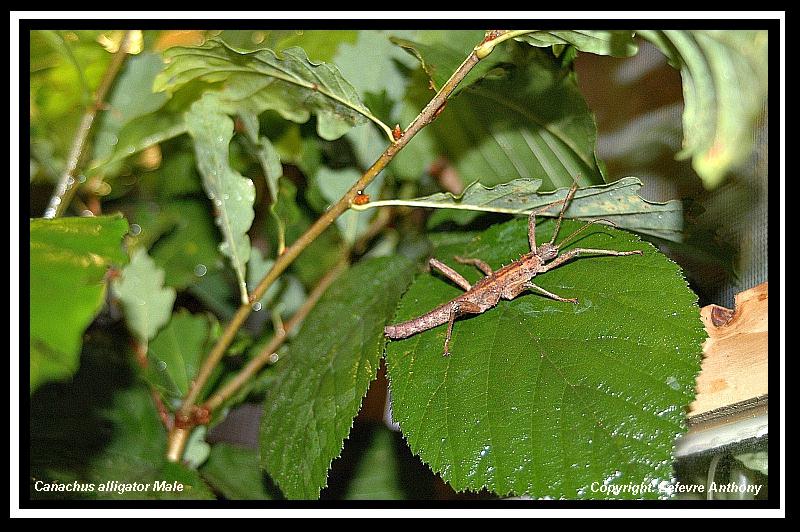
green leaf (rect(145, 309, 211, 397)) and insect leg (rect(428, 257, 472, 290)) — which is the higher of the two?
insect leg (rect(428, 257, 472, 290))

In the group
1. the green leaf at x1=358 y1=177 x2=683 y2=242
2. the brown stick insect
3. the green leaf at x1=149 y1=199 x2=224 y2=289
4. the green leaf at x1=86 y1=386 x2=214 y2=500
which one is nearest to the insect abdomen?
the brown stick insect

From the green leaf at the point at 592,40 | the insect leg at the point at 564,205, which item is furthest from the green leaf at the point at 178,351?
the green leaf at the point at 592,40

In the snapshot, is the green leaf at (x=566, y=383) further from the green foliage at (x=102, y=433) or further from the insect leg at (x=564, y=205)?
the green foliage at (x=102, y=433)

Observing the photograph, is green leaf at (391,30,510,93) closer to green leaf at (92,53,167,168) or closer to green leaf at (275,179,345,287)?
green leaf at (275,179,345,287)

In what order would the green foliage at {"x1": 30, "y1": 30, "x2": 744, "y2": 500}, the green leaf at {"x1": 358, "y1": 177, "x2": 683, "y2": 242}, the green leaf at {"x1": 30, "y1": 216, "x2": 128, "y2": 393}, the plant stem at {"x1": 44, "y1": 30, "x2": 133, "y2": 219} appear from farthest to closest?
the plant stem at {"x1": 44, "y1": 30, "x2": 133, "y2": 219}, the green leaf at {"x1": 358, "y1": 177, "x2": 683, "y2": 242}, the green foliage at {"x1": 30, "y1": 30, "x2": 744, "y2": 500}, the green leaf at {"x1": 30, "y1": 216, "x2": 128, "y2": 393}

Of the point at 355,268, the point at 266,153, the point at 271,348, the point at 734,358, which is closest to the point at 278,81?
the point at 266,153

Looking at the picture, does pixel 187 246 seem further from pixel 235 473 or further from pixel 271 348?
pixel 235 473

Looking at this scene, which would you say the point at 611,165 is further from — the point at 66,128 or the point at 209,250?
the point at 66,128
